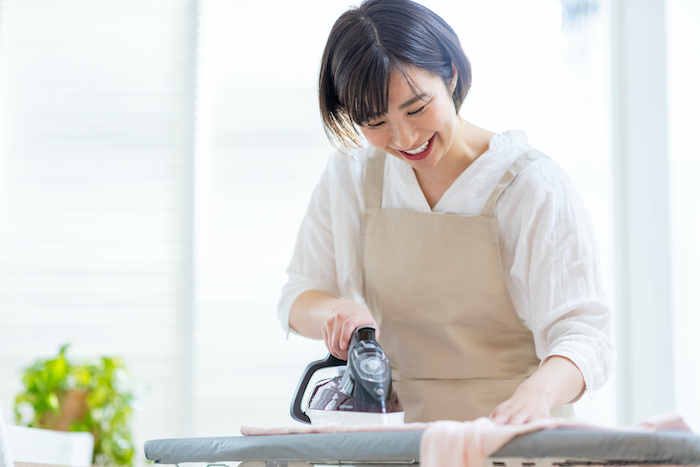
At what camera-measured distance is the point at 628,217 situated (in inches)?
75.7

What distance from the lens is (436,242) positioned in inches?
39.7

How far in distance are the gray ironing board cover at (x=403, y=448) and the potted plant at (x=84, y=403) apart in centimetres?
137

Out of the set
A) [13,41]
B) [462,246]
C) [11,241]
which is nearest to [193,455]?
[462,246]

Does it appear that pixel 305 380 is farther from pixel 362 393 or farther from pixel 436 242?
pixel 436 242

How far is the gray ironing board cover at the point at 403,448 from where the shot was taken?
48cm

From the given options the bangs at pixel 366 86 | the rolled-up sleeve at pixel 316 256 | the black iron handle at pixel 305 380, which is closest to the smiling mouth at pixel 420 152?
the bangs at pixel 366 86

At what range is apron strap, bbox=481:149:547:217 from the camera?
0.95 m

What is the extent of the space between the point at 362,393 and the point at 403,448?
8.9 inches

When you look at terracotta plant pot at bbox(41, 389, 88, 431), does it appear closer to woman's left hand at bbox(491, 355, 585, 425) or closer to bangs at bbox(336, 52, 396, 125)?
bangs at bbox(336, 52, 396, 125)

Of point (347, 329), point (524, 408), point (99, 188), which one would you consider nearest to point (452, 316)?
point (347, 329)

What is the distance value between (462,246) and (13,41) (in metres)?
2.08

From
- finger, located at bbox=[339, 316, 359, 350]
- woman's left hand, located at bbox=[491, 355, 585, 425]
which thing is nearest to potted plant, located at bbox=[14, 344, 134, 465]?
finger, located at bbox=[339, 316, 359, 350]

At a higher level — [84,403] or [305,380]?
[305,380]

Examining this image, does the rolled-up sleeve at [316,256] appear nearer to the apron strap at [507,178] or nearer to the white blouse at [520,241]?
the white blouse at [520,241]
